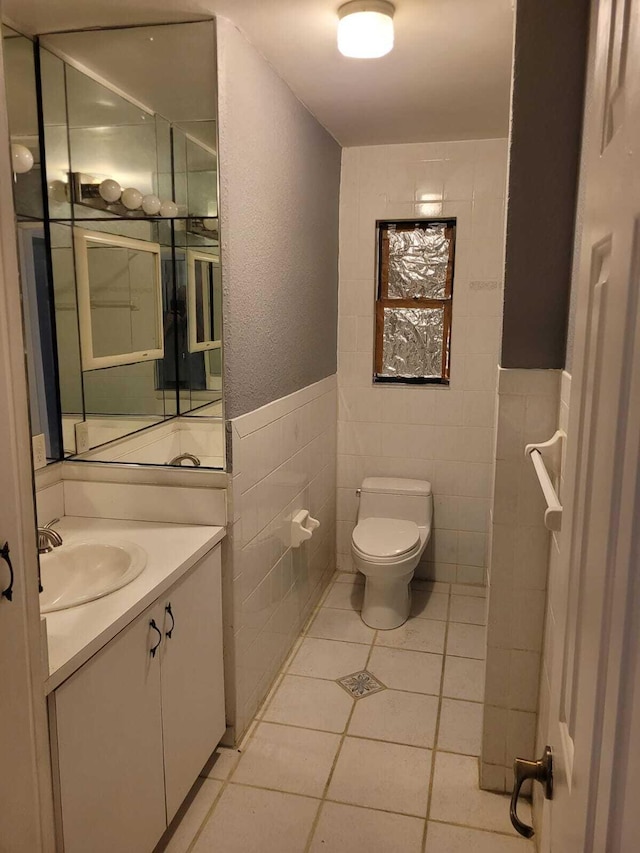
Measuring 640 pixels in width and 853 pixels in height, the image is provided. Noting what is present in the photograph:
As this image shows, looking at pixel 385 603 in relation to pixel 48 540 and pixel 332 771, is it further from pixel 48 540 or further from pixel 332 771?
pixel 48 540

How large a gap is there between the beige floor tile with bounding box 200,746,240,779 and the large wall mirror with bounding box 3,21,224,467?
1.01 meters

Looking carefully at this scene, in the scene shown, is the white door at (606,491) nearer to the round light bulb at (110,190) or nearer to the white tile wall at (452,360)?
the round light bulb at (110,190)

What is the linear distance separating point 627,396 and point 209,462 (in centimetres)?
198

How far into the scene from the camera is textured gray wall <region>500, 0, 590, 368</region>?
1722mm

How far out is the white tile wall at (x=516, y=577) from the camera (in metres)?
1.91

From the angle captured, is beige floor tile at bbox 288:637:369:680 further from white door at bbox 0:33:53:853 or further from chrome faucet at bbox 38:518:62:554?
white door at bbox 0:33:53:853

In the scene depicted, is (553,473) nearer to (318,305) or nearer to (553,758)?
(553,758)

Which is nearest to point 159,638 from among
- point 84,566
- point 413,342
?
point 84,566

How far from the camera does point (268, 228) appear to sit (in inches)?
95.4

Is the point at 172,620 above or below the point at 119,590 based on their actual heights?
below

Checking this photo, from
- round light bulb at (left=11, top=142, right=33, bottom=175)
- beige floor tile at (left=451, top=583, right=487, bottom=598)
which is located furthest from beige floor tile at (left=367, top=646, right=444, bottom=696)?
round light bulb at (left=11, top=142, right=33, bottom=175)

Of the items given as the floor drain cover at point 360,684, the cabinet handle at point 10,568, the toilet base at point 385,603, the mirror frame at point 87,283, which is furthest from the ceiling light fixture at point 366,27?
the floor drain cover at point 360,684

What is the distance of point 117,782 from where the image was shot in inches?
62.8

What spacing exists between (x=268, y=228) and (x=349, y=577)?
2116 mm
